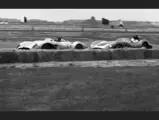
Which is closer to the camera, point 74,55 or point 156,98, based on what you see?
point 156,98

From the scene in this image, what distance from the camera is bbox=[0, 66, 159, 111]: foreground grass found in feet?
17.2

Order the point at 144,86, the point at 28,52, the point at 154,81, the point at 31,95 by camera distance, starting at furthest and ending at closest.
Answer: the point at 28,52 < the point at 154,81 < the point at 144,86 < the point at 31,95

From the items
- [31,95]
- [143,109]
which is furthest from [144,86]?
[31,95]

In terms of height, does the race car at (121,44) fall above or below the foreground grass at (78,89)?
above

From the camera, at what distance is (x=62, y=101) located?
5.47 m

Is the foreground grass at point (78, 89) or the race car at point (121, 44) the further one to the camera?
the race car at point (121, 44)

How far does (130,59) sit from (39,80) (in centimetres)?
696

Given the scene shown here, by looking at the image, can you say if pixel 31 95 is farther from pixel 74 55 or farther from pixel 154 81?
pixel 74 55

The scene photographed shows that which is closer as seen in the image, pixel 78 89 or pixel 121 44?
pixel 78 89

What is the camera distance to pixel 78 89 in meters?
6.59

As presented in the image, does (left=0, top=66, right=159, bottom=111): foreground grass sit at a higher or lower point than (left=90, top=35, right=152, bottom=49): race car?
lower

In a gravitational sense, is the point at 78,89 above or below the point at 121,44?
below

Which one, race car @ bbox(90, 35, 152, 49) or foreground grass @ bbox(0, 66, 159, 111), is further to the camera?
race car @ bbox(90, 35, 152, 49)

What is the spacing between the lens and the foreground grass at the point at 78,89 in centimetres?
523
